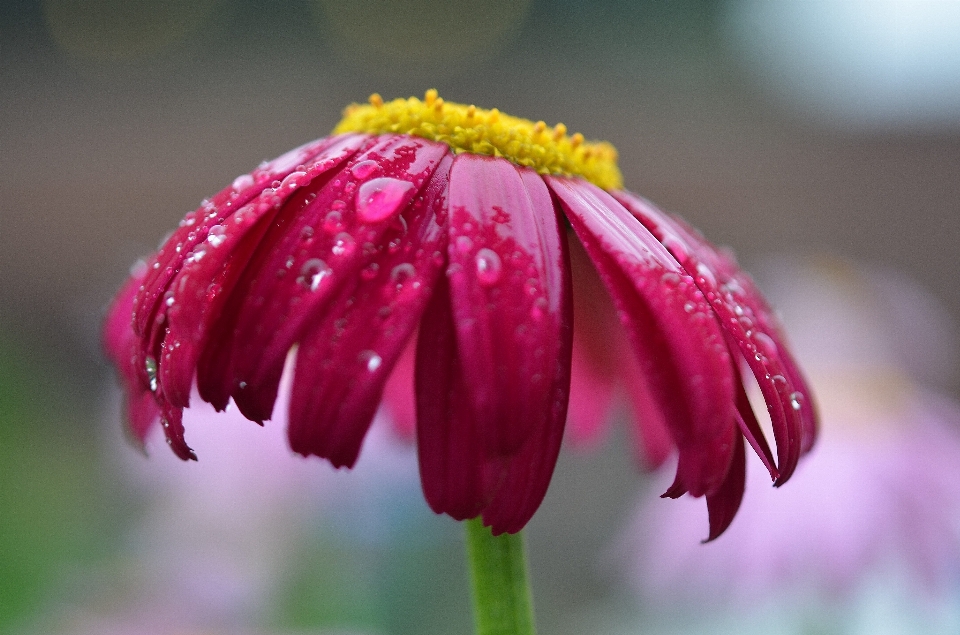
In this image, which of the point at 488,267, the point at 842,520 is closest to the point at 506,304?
the point at 488,267

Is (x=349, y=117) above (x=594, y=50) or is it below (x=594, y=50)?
below

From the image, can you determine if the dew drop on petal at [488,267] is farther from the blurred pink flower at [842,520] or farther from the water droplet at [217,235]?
the blurred pink flower at [842,520]

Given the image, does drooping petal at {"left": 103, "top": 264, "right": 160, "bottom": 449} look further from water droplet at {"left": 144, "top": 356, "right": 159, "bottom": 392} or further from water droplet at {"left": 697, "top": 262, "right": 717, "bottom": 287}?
water droplet at {"left": 697, "top": 262, "right": 717, "bottom": 287}

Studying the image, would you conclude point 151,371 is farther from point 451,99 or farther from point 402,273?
point 451,99

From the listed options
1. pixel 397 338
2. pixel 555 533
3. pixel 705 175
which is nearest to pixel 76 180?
pixel 555 533

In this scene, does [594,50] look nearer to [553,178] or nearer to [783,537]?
[783,537]

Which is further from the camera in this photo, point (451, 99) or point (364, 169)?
point (451, 99)
